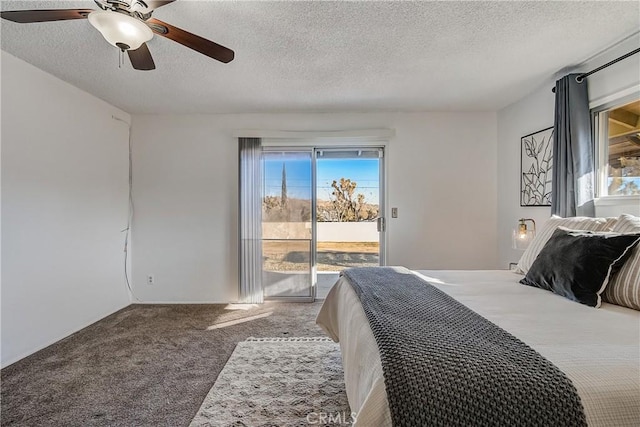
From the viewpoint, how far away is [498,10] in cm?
179

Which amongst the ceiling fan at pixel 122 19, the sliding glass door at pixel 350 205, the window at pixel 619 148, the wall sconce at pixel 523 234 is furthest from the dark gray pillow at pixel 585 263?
the ceiling fan at pixel 122 19

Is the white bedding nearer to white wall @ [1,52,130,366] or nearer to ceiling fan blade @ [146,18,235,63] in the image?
ceiling fan blade @ [146,18,235,63]

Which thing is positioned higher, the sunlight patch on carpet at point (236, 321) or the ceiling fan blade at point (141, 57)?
the ceiling fan blade at point (141, 57)

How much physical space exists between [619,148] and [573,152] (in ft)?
0.89

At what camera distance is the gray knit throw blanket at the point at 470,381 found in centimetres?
79

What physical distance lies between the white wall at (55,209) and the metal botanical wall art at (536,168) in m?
4.61

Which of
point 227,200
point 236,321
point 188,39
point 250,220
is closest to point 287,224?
point 250,220

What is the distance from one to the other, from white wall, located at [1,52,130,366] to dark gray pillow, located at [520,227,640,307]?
150 inches

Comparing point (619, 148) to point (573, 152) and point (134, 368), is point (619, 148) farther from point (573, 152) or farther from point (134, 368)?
point (134, 368)

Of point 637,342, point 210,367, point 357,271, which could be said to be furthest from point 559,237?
point 210,367

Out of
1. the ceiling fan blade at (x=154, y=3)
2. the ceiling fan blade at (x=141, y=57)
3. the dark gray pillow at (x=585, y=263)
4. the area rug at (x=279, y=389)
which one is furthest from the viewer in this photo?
the ceiling fan blade at (x=141, y=57)

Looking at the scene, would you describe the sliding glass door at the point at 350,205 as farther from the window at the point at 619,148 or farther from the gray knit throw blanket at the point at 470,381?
the gray knit throw blanket at the point at 470,381

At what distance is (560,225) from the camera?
2.09m

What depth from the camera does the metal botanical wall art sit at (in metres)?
2.88
